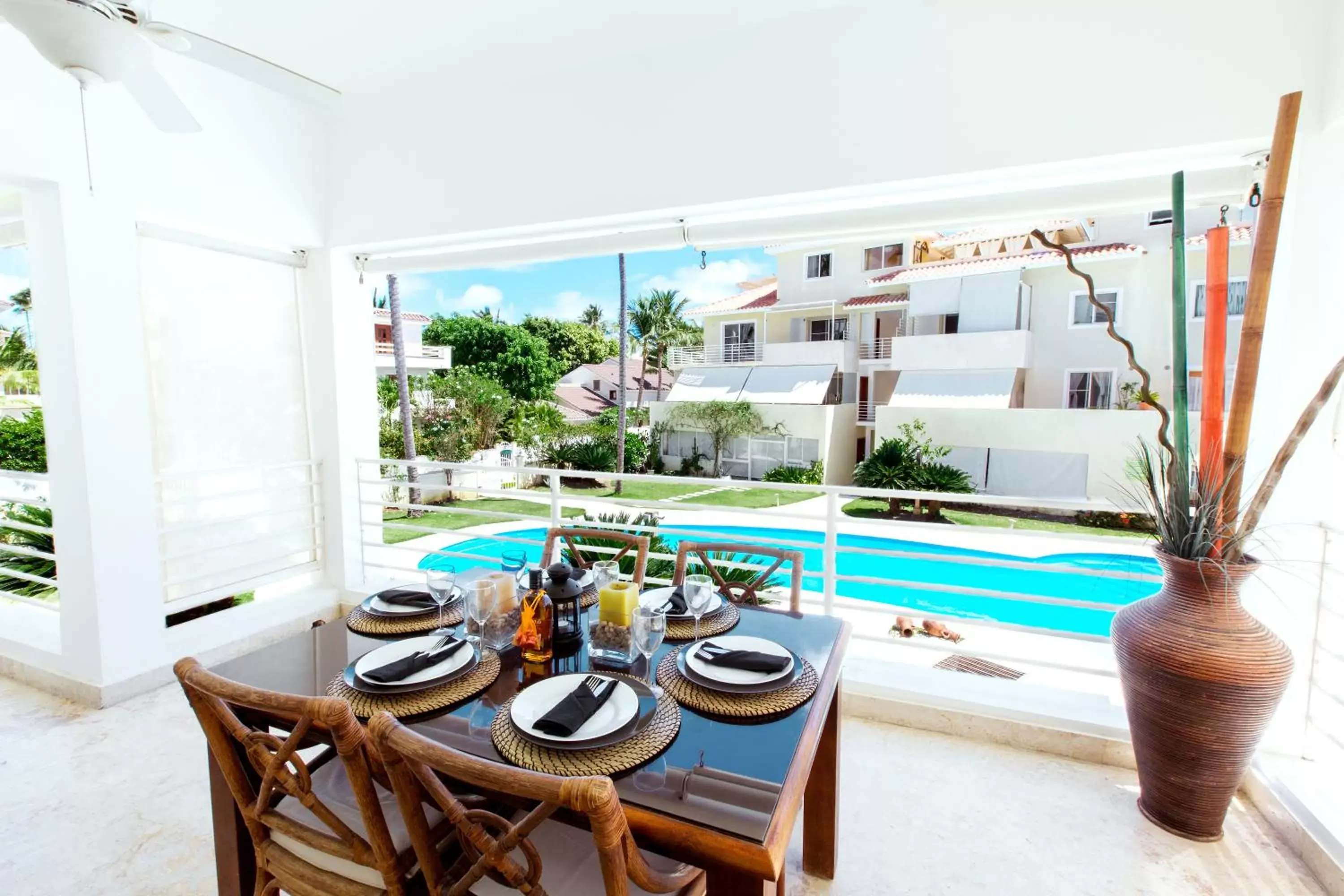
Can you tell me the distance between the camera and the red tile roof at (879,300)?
1032 centimetres

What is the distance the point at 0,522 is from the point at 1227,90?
541cm

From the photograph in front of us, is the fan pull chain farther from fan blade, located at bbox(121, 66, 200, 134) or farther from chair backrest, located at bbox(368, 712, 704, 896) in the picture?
chair backrest, located at bbox(368, 712, 704, 896)

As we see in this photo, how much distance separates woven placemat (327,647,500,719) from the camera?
3.80 feet

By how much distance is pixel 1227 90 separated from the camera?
1849 millimetres

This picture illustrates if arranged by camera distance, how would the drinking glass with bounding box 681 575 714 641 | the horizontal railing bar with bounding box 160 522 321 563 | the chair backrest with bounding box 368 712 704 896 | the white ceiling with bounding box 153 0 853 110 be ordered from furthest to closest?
the horizontal railing bar with bounding box 160 522 321 563
the white ceiling with bounding box 153 0 853 110
the drinking glass with bounding box 681 575 714 641
the chair backrest with bounding box 368 712 704 896

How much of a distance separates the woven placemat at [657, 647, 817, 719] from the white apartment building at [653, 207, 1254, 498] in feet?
15.4

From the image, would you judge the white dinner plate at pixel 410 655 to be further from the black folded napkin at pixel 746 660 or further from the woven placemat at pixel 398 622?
the black folded napkin at pixel 746 660

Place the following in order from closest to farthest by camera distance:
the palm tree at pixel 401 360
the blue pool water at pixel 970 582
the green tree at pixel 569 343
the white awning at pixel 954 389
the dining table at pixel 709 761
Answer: the dining table at pixel 709 761 → the blue pool water at pixel 970 582 → the palm tree at pixel 401 360 → the white awning at pixel 954 389 → the green tree at pixel 569 343

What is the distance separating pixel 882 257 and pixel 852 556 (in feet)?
17.6

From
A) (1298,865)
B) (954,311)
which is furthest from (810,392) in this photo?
(1298,865)

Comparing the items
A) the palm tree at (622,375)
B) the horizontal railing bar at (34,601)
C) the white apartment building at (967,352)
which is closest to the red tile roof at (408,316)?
the palm tree at (622,375)

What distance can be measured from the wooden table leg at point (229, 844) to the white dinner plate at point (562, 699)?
67 cm

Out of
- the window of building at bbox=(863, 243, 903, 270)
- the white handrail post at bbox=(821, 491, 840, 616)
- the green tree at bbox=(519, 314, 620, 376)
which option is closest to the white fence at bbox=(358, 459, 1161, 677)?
the white handrail post at bbox=(821, 491, 840, 616)

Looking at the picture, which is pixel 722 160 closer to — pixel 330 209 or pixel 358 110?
pixel 358 110
